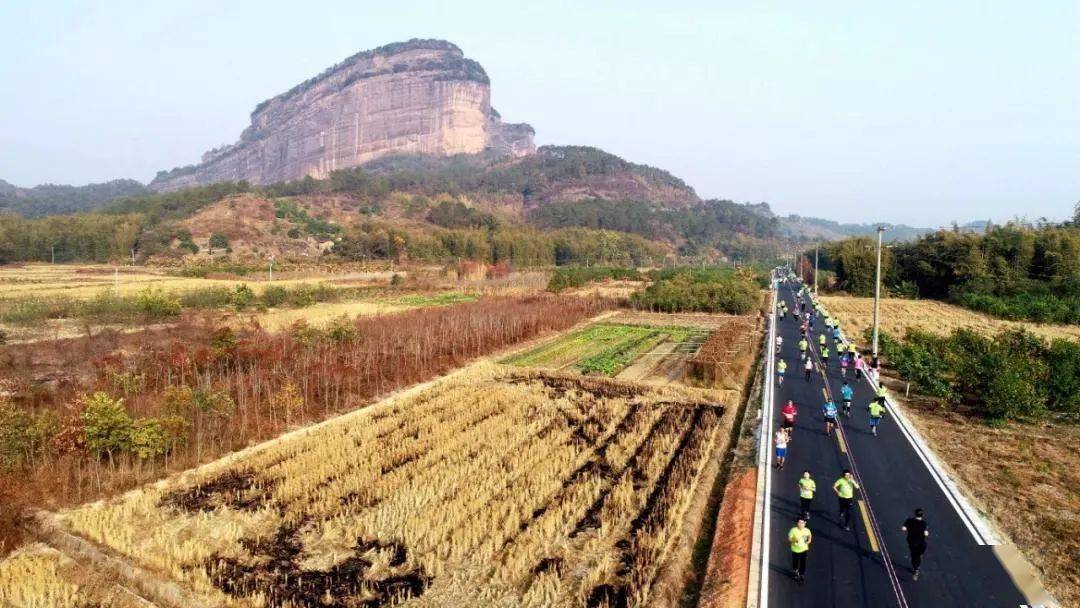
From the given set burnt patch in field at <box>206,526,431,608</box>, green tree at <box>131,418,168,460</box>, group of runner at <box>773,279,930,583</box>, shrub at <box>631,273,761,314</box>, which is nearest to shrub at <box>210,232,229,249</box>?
shrub at <box>631,273,761,314</box>

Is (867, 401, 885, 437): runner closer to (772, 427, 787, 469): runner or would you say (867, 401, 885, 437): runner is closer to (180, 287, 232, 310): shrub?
(772, 427, 787, 469): runner

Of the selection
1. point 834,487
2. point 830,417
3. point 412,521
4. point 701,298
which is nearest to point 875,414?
point 830,417

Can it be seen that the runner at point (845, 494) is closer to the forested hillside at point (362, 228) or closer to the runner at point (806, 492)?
the runner at point (806, 492)

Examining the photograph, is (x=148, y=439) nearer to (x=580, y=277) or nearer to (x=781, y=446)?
(x=781, y=446)

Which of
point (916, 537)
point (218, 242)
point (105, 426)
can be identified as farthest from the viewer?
point (218, 242)

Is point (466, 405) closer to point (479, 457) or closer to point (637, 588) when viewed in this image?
point (479, 457)

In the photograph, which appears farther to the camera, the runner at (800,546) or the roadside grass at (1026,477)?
the roadside grass at (1026,477)

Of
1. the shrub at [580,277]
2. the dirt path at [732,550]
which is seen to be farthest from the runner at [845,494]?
the shrub at [580,277]
